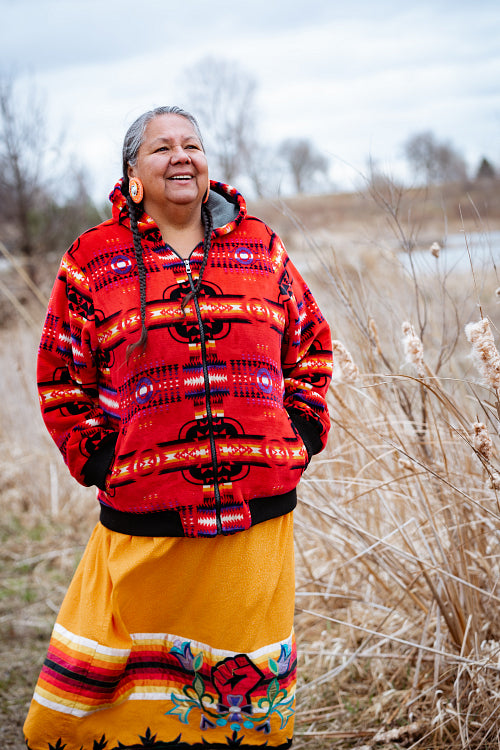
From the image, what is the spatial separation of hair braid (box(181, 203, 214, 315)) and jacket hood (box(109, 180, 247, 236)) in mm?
12

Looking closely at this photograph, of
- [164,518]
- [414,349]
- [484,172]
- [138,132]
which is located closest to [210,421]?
[164,518]

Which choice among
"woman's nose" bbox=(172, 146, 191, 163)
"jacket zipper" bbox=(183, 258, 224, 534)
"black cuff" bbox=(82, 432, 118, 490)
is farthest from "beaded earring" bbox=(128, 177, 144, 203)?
"black cuff" bbox=(82, 432, 118, 490)

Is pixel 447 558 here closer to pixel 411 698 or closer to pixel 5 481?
pixel 411 698

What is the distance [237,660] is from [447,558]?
767 mm

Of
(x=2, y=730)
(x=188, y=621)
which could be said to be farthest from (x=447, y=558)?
(x=2, y=730)

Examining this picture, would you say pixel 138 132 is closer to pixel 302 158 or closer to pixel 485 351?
pixel 485 351

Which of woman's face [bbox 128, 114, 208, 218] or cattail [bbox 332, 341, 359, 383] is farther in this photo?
cattail [bbox 332, 341, 359, 383]

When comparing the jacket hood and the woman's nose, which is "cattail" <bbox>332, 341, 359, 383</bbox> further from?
the woman's nose

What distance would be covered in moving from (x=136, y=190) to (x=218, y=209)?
22cm

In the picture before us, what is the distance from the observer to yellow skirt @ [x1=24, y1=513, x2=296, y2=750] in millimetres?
1653

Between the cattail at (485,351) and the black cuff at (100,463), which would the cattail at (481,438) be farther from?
the black cuff at (100,463)

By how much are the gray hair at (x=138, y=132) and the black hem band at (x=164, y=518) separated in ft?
2.69

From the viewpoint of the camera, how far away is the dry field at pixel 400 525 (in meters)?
1.92

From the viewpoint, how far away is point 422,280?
2508mm
